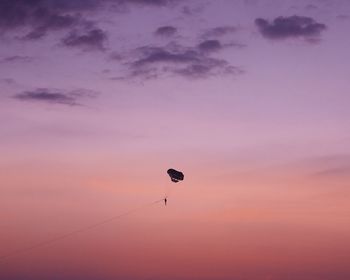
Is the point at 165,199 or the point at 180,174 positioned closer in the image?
the point at 165,199

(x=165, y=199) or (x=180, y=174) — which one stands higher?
(x=180, y=174)

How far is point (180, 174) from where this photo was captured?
196ft

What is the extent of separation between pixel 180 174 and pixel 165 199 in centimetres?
730

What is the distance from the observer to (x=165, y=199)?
173 feet
